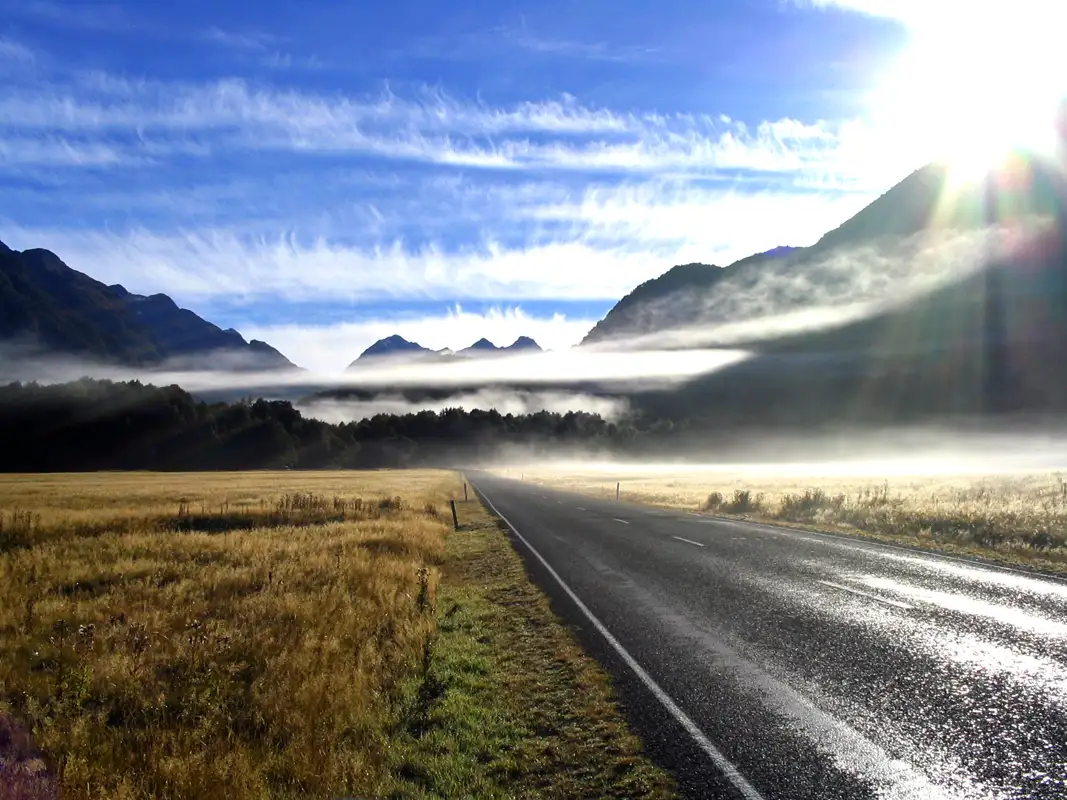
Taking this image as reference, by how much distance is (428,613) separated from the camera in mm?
11180

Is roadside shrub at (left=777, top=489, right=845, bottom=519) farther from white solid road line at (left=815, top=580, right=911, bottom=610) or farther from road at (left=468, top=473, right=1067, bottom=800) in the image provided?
white solid road line at (left=815, top=580, right=911, bottom=610)

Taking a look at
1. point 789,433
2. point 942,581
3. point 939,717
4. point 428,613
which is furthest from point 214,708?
point 789,433

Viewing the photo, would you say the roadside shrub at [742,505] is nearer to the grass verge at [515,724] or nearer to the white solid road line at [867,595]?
the white solid road line at [867,595]

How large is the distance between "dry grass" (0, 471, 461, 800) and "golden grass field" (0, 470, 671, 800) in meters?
0.03

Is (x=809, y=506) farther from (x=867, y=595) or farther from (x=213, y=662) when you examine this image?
(x=213, y=662)

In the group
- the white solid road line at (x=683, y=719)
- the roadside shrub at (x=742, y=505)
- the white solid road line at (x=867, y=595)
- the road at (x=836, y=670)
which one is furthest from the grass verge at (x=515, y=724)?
the roadside shrub at (x=742, y=505)

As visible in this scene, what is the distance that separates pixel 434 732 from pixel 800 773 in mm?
3212

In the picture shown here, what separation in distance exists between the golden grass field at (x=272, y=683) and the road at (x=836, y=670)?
2.13 ft

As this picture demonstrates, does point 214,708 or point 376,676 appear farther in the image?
point 376,676

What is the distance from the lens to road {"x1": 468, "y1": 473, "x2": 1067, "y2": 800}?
5012mm

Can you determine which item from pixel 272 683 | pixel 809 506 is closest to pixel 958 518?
pixel 809 506

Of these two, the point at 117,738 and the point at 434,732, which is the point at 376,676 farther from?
the point at 117,738

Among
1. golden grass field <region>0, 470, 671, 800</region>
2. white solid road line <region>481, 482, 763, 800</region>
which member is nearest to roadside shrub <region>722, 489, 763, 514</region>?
golden grass field <region>0, 470, 671, 800</region>

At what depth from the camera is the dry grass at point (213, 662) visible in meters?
5.60
